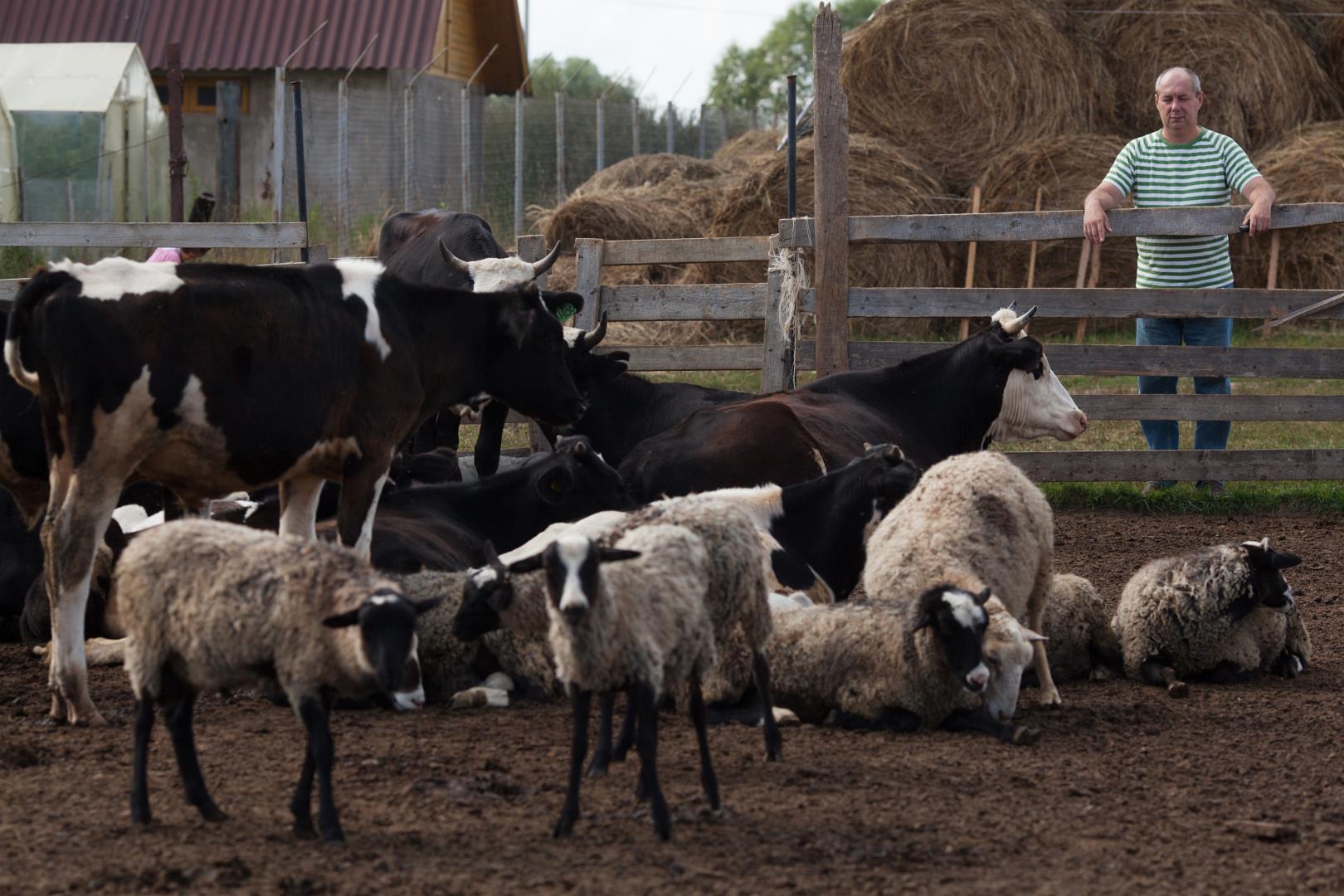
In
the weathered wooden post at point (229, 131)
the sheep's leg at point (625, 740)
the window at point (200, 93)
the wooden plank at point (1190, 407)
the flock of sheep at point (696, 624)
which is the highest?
the window at point (200, 93)

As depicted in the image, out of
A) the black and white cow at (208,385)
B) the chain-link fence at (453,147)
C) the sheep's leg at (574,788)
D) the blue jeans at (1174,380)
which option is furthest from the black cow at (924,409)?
the chain-link fence at (453,147)

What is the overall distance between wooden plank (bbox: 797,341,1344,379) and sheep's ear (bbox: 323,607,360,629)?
7233mm

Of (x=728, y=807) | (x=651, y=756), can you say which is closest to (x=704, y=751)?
(x=728, y=807)

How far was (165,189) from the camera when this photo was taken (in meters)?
25.8


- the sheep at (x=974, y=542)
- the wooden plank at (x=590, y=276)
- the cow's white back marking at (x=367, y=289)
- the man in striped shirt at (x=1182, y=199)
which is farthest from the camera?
the wooden plank at (x=590, y=276)

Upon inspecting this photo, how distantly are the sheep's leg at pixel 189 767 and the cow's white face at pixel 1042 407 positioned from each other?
6200mm

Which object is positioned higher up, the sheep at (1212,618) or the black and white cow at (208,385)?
the black and white cow at (208,385)

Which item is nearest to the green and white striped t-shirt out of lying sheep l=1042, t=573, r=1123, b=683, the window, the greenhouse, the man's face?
the man's face

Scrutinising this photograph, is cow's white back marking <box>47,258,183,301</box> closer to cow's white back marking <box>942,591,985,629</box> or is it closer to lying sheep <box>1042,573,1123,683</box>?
cow's white back marking <box>942,591,985,629</box>

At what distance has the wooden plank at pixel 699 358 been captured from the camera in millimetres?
12305

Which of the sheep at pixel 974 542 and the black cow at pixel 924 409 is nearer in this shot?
the sheep at pixel 974 542

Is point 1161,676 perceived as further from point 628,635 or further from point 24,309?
point 24,309

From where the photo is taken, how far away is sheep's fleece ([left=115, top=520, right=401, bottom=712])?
498 cm

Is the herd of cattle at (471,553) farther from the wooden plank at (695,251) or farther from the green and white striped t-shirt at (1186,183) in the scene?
the green and white striped t-shirt at (1186,183)
